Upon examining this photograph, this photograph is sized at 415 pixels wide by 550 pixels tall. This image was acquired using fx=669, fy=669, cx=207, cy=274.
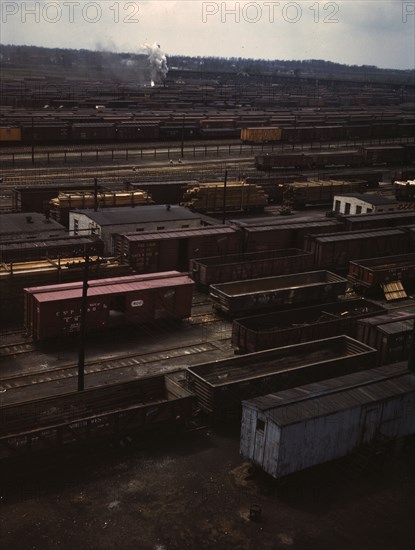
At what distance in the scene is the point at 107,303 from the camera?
28.8m

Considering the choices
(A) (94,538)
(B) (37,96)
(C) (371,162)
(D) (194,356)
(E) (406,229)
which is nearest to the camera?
(A) (94,538)

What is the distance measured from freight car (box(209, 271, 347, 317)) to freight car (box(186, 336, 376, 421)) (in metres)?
6.40

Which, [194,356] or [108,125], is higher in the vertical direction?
[108,125]

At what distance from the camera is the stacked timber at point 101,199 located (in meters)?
45.3

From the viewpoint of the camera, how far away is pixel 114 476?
63.2 ft

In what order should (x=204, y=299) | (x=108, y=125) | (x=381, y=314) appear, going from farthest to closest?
(x=108, y=125), (x=204, y=299), (x=381, y=314)

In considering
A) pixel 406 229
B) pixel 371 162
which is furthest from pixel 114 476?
pixel 371 162

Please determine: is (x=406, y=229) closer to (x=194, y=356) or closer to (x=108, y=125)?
(x=194, y=356)

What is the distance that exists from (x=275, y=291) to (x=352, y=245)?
9.57 m

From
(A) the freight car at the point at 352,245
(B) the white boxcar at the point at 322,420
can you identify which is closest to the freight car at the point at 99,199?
(A) the freight car at the point at 352,245

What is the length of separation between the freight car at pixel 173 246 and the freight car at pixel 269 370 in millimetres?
12574

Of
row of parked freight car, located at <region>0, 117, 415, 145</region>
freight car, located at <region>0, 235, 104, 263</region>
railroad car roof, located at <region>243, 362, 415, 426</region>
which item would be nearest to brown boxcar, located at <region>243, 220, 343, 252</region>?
freight car, located at <region>0, 235, 104, 263</region>

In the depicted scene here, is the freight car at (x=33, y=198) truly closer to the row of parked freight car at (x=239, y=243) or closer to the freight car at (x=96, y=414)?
the row of parked freight car at (x=239, y=243)

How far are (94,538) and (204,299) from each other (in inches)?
780
